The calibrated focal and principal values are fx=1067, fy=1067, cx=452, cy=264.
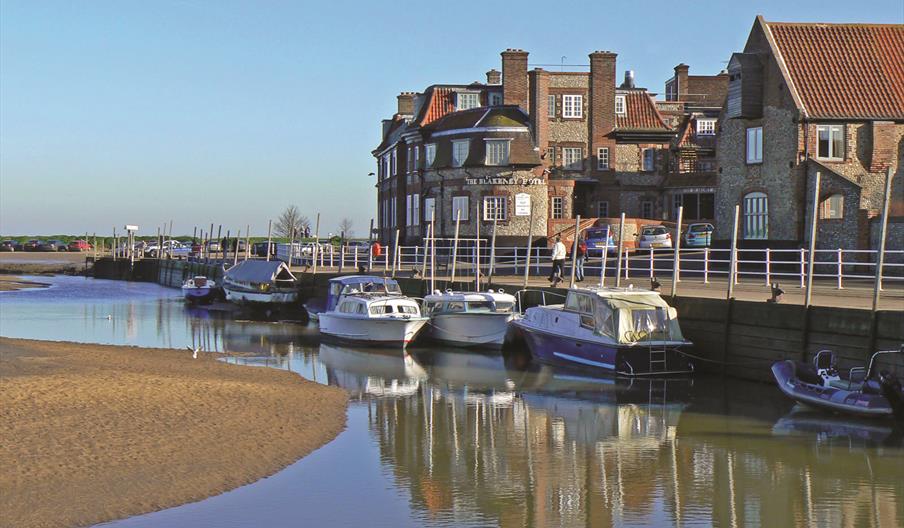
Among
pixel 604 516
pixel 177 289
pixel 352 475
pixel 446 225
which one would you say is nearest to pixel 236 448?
pixel 352 475

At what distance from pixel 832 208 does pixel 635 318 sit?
19.7 metres

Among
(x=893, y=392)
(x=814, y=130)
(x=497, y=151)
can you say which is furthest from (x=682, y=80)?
(x=893, y=392)

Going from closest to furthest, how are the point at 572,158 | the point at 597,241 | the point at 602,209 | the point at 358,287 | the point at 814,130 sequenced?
the point at 358,287, the point at 814,130, the point at 597,241, the point at 572,158, the point at 602,209

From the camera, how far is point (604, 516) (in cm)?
1591

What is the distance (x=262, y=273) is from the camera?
54.3m

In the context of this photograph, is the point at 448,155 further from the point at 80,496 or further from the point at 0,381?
the point at 80,496

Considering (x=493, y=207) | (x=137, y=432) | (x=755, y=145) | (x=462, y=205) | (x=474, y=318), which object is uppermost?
(x=755, y=145)

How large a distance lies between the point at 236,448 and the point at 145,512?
4134 mm

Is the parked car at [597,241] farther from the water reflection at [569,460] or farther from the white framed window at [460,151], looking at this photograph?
the water reflection at [569,460]

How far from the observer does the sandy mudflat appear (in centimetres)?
1566

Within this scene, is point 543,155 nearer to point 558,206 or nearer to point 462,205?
point 558,206

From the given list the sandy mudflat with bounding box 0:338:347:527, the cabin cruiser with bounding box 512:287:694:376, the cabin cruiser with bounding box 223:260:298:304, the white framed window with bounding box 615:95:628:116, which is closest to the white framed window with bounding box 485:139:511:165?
the white framed window with bounding box 615:95:628:116

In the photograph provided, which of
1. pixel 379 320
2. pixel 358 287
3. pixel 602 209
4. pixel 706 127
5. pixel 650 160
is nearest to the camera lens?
pixel 379 320

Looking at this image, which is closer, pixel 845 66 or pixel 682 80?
pixel 845 66
